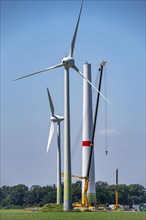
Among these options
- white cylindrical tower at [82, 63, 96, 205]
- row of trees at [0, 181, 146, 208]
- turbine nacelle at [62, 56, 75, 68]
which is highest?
turbine nacelle at [62, 56, 75, 68]

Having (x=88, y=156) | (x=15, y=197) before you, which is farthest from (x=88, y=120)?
(x=15, y=197)

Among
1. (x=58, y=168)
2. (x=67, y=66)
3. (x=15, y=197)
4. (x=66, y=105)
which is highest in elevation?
(x=67, y=66)

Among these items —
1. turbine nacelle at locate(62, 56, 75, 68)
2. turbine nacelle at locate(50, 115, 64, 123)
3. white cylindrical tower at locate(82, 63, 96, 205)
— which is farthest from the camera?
turbine nacelle at locate(50, 115, 64, 123)

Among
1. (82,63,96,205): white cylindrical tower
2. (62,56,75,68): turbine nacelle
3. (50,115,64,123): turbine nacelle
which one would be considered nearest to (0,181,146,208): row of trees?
(82,63,96,205): white cylindrical tower

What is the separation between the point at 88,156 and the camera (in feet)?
246

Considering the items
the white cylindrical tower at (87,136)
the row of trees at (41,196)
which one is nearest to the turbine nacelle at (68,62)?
the white cylindrical tower at (87,136)

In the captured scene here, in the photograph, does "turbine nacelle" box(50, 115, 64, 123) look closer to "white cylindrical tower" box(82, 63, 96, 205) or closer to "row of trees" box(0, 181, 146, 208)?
"white cylindrical tower" box(82, 63, 96, 205)

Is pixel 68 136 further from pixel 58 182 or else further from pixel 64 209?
pixel 58 182

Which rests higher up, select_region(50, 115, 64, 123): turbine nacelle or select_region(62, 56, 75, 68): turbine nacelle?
select_region(62, 56, 75, 68): turbine nacelle

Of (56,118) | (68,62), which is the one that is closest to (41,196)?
(56,118)

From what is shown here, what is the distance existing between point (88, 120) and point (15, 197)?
4307cm

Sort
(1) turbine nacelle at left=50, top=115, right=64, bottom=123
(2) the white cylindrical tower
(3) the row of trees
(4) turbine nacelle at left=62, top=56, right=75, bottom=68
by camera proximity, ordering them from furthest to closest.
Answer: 1. (3) the row of trees
2. (1) turbine nacelle at left=50, top=115, right=64, bottom=123
3. (2) the white cylindrical tower
4. (4) turbine nacelle at left=62, top=56, right=75, bottom=68

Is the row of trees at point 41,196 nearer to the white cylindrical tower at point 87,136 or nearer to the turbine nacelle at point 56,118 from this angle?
the white cylindrical tower at point 87,136

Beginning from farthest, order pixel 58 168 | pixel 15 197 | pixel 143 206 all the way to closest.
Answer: pixel 15 197
pixel 143 206
pixel 58 168
